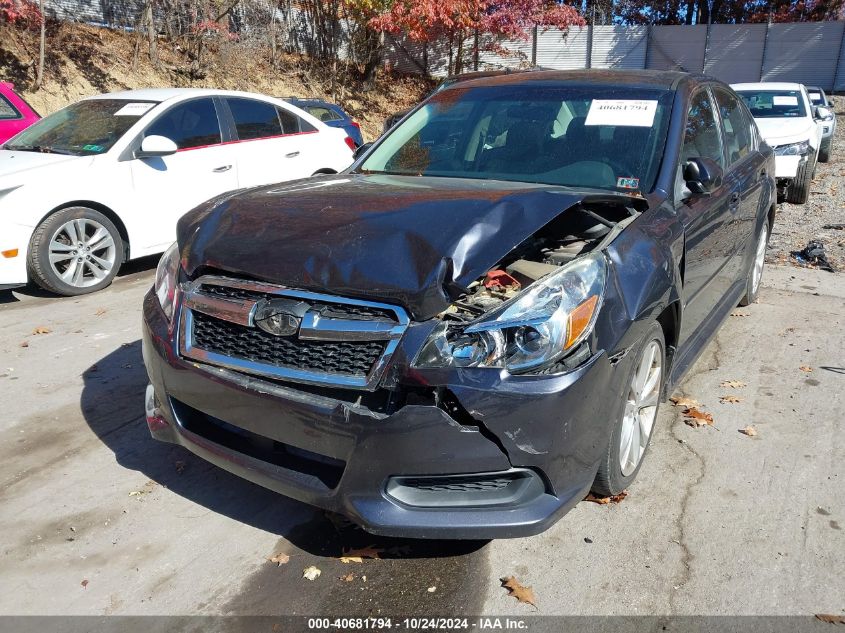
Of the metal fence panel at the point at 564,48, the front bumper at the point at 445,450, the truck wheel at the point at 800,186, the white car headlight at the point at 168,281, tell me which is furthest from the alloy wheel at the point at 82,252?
the metal fence panel at the point at 564,48

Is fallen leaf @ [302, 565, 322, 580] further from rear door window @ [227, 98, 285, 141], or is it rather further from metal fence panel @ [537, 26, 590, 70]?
metal fence panel @ [537, 26, 590, 70]

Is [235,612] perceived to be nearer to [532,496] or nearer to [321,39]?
[532,496]

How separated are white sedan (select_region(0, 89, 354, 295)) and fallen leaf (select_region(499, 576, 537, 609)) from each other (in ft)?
16.7

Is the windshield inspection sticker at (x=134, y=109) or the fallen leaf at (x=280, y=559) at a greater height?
the windshield inspection sticker at (x=134, y=109)

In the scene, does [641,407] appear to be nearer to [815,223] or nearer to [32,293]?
[32,293]

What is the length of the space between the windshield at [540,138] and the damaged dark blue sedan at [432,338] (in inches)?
2.3

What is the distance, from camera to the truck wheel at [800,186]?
10282 mm

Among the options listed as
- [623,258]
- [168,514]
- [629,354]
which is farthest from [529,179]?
[168,514]

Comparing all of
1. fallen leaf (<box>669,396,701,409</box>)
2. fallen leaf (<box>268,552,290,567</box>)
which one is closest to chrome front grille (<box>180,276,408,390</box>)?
fallen leaf (<box>268,552,290,567</box>)

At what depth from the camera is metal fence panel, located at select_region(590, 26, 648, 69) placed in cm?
3147

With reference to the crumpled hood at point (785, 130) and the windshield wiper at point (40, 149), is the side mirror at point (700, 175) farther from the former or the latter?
the crumpled hood at point (785, 130)

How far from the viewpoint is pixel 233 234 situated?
3.02m

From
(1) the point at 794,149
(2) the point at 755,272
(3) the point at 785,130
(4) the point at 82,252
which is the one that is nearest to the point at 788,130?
(3) the point at 785,130

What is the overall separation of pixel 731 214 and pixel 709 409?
1.18 m
